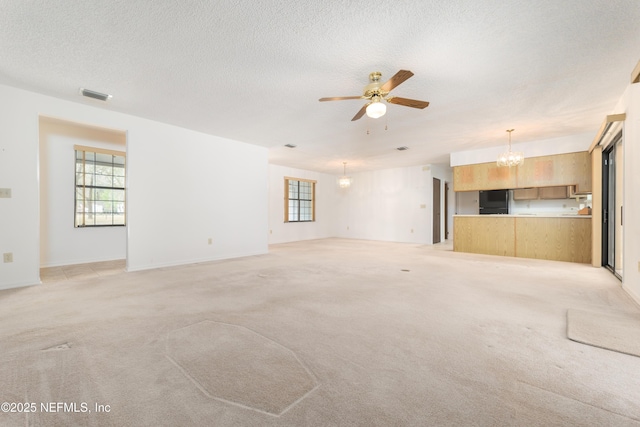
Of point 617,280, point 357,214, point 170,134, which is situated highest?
point 170,134

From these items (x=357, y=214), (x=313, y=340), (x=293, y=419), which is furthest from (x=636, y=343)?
(x=357, y=214)

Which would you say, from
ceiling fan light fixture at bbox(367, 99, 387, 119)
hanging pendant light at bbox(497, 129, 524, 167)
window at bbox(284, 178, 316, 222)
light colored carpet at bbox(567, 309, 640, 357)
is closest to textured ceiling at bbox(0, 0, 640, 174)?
ceiling fan light fixture at bbox(367, 99, 387, 119)

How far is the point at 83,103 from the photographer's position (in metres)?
4.04

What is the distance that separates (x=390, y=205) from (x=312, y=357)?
824cm

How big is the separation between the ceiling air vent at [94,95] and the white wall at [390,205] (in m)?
8.00

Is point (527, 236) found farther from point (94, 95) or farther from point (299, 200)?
point (94, 95)

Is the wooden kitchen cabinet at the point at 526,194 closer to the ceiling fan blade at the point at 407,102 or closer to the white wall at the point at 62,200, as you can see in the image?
the ceiling fan blade at the point at 407,102

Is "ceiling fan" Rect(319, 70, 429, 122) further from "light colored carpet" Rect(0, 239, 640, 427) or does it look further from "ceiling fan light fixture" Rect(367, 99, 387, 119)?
"light colored carpet" Rect(0, 239, 640, 427)

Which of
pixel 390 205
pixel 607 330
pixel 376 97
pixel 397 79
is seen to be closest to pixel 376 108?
pixel 376 97

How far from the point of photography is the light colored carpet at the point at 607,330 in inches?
77.3

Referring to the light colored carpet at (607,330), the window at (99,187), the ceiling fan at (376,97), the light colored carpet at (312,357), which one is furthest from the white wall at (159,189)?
the light colored carpet at (607,330)

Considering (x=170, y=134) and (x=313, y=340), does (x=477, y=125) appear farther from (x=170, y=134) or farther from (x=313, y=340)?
(x=170, y=134)

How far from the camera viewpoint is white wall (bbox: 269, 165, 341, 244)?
8.78 m

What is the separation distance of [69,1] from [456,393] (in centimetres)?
375
